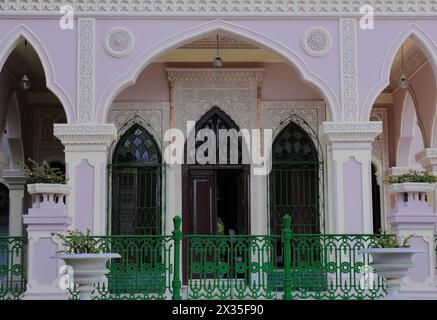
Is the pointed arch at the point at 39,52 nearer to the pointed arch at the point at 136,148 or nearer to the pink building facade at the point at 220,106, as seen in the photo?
the pink building facade at the point at 220,106

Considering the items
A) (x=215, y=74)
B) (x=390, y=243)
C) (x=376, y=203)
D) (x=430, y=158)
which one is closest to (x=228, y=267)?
(x=390, y=243)

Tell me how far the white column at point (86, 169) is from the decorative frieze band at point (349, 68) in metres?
3.11

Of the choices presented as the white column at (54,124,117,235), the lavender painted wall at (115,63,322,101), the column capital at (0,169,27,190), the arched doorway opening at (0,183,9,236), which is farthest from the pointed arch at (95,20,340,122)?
the arched doorway opening at (0,183,9,236)

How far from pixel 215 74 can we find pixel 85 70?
2932mm

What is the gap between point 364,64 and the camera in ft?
33.8

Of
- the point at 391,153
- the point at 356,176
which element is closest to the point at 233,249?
the point at 356,176

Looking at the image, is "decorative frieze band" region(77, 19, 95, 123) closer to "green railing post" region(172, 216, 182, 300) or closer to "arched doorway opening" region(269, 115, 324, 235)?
"green railing post" region(172, 216, 182, 300)

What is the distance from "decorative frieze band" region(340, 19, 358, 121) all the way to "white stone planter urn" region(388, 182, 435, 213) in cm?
127

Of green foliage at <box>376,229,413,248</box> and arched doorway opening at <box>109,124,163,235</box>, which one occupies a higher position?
arched doorway opening at <box>109,124,163,235</box>

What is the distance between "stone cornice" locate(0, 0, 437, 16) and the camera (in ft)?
33.8

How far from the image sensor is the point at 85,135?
9977 millimetres

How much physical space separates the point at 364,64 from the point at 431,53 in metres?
0.93

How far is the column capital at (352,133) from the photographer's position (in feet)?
33.1
